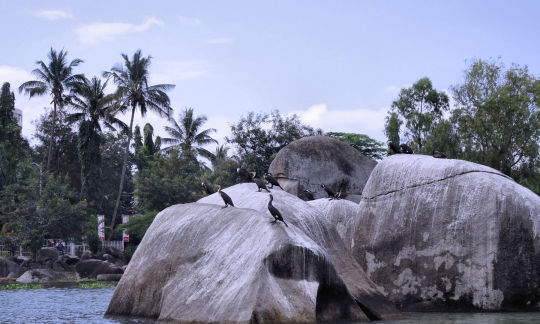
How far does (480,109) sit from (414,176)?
2359cm

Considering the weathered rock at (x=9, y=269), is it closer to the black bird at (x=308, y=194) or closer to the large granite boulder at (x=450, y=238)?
the black bird at (x=308, y=194)

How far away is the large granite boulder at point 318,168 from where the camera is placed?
36.6 metres

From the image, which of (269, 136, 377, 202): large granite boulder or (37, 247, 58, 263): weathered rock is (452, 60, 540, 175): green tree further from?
(37, 247, 58, 263): weathered rock

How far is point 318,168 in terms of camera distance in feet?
121

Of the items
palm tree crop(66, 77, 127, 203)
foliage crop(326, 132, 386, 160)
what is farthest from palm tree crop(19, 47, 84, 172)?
foliage crop(326, 132, 386, 160)

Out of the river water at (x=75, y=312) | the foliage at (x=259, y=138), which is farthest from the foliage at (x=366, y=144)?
the river water at (x=75, y=312)

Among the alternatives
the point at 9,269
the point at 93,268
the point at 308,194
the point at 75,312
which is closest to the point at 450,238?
the point at 75,312

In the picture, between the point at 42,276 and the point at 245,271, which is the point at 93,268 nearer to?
the point at 42,276

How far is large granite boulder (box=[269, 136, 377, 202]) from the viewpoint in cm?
3659

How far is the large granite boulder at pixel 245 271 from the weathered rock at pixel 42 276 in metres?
21.4

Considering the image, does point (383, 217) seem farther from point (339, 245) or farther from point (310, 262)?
point (310, 262)

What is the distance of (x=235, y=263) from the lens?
13.8 metres

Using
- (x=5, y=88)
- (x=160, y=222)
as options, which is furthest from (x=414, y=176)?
(x=5, y=88)

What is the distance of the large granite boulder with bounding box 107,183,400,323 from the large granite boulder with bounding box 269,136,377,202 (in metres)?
19.1
